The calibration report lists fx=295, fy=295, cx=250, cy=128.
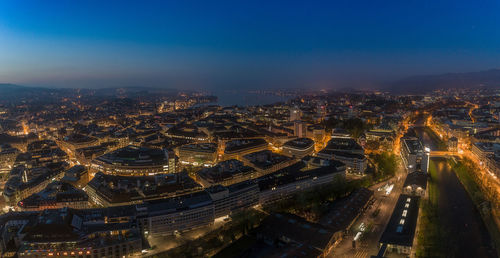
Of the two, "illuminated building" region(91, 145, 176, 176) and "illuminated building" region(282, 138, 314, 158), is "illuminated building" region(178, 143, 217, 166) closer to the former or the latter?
"illuminated building" region(91, 145, 176, 176)

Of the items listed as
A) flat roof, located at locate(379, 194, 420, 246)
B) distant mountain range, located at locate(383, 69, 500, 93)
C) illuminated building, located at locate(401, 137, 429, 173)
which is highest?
distant mountain range, located at locate(383, 69, 500, 93)

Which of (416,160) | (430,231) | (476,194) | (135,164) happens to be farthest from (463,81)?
(135,164)

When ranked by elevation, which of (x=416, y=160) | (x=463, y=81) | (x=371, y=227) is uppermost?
(x=463, y=81)

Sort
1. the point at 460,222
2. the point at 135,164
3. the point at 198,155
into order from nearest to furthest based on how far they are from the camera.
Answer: the point at 460,222 < the point at 135,164 < the point at 198,155

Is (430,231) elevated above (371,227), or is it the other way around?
(430,231)

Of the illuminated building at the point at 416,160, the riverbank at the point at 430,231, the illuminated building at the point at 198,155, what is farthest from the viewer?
the illuminated building at the point at 198,155

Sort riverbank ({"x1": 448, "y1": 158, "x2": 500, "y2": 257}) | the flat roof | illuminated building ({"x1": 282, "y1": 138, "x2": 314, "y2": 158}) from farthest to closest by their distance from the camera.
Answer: illuminated building ({"x1": 282, "y1": 138, "x2": 314, "y2": 158}), riverbank ({"x1": 448, "y1": 158, "x2": 500, "y2": 257}), the flat roof

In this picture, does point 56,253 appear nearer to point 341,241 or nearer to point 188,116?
point 341,241

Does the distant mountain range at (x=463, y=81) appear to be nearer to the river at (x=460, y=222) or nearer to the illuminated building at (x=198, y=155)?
the river at (x=460, y=222)

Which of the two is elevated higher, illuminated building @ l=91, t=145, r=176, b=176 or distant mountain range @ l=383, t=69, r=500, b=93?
distant mountain range @ l=383, t=69, r=500, b=93

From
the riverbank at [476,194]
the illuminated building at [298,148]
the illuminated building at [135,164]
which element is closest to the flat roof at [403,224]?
the riverbank at [476,194]

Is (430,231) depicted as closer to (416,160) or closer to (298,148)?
(416,160)

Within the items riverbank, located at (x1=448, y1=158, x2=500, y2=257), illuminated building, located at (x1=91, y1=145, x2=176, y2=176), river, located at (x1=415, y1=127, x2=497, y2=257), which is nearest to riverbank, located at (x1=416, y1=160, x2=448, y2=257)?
river, located at (x1=415, y1=127, x2=497, y2=257)
